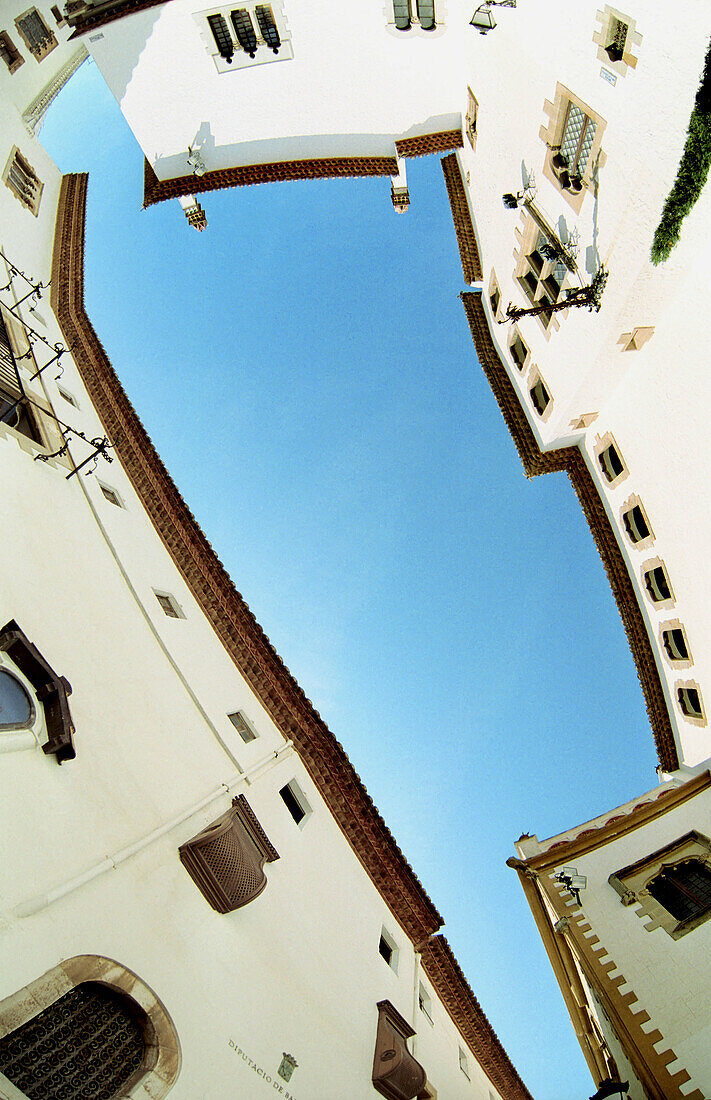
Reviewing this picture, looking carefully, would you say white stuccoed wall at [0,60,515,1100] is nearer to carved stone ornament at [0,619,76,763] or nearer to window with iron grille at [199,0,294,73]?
carved stone ornament at [0,619,76,763]

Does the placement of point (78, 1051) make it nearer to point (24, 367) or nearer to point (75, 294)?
point (24, 367)

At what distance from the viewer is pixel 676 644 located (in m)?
16.4

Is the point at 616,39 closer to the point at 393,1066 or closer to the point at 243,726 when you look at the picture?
the point at 243,726

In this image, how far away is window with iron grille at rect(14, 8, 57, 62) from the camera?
637 inches

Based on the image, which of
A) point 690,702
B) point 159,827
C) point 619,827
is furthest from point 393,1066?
point 690,702

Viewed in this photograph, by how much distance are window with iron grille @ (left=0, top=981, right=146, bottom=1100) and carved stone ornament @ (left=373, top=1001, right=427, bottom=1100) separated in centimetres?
630

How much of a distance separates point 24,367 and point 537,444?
592 inches

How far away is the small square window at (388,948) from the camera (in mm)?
14165

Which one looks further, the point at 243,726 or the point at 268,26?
the point at 268,26

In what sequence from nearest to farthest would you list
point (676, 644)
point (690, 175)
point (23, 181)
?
point (690, 175) → point (676, 644) → point (23, 181)

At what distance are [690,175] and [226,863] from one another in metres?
14.2

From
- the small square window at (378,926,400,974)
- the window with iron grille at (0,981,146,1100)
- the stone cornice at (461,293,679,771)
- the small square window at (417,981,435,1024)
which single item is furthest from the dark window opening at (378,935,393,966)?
the stone cornice at (461,293,679,771)

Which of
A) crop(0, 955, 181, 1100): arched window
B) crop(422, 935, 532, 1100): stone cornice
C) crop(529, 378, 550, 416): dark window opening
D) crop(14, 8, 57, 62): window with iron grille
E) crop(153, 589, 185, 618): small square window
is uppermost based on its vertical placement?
crop(14, 8, 57, 62): window with iron grille

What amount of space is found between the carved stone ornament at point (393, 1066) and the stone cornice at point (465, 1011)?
4236 millimetres
